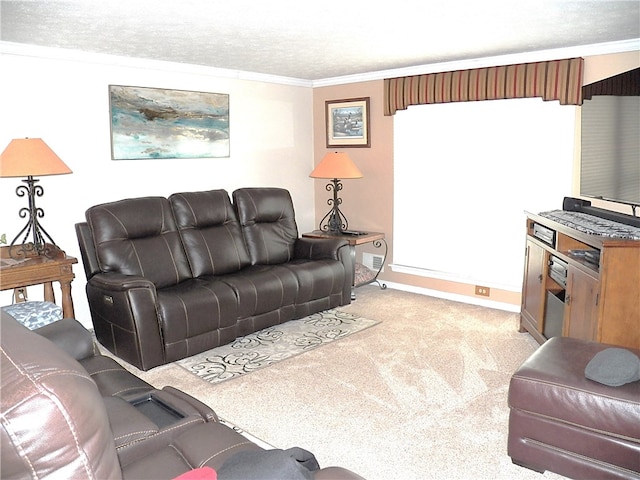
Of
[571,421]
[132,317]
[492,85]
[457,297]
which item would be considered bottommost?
[457,297]

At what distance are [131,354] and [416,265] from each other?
297cm

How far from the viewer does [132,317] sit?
139 inches

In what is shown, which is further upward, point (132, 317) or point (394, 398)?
point (132, 317)

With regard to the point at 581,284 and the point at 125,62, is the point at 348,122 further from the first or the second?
the point at 581,284

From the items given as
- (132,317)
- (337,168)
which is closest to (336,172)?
(337,168)

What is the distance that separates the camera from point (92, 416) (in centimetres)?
111

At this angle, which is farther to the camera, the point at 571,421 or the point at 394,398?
the point at 394,398

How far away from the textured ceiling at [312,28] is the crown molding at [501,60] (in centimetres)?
10

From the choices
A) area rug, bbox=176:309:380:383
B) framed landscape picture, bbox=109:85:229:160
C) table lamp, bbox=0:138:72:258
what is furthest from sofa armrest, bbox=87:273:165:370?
framed landscape picture, bbox=109:85:229:160

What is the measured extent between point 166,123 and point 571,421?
3.91 meters

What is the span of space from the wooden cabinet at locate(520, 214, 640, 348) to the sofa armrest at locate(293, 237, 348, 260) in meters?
1.60

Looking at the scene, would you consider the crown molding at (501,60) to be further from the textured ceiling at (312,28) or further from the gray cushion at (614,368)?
the gray cushion at (614,368)

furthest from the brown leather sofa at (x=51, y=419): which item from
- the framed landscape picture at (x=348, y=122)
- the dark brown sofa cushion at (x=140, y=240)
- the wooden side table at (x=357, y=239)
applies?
the framed landscape picture at (x=348, y=122)

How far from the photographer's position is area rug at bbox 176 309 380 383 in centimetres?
365
